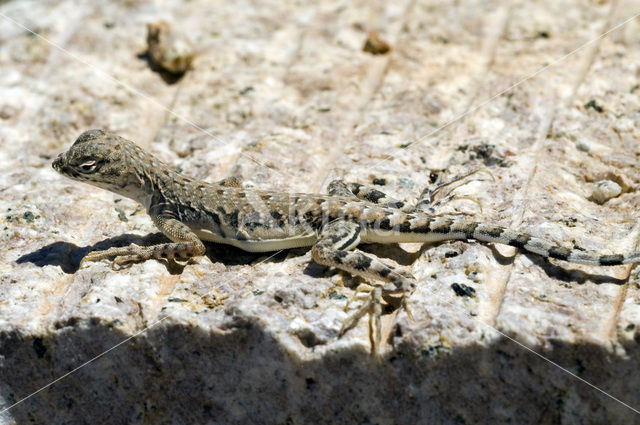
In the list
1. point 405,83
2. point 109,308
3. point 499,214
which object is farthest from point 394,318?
point 405,83

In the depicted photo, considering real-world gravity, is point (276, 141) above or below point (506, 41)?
below

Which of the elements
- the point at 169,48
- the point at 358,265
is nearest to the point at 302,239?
the point at 358,265

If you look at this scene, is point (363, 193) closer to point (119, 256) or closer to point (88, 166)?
point (119, 256)

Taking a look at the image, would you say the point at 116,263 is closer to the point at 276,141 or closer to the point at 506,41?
the point at 276,141

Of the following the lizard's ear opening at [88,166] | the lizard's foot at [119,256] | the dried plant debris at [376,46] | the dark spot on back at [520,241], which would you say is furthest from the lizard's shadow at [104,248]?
the dried plant debris at [376,46]

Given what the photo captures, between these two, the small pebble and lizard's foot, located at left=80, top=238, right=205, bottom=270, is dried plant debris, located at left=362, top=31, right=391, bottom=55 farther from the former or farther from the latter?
lizard's foot, located at left=80, top=238, right=205, bottom=270

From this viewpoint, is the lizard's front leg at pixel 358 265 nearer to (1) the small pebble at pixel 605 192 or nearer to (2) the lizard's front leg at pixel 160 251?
(2) the lizard's front leg at pixel 160 251

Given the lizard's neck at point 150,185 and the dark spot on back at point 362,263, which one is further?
the lizard's neck at point 150,185
